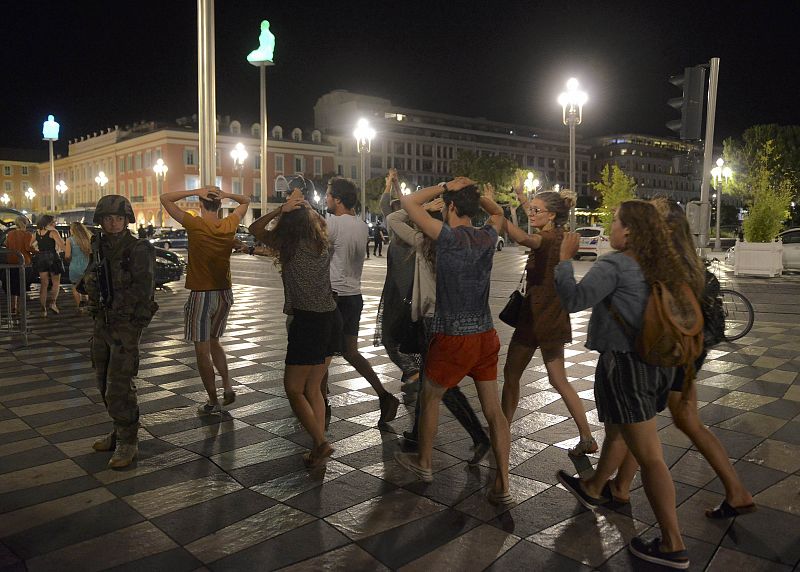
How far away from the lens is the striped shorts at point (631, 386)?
9.78 ft

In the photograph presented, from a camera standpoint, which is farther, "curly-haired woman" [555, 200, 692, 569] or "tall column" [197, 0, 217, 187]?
"tall column" [197, 0, 217, 187]

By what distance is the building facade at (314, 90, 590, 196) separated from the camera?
84.9 m

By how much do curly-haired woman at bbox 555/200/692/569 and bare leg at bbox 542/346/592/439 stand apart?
3.92 feet

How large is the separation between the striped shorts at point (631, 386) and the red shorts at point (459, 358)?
72 cm

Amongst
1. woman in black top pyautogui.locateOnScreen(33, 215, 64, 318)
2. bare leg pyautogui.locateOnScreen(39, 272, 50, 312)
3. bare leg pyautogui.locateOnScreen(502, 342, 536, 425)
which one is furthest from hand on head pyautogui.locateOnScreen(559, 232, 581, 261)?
bare leg pyautogui.locateOnScreen(39, 272, 50, 312)

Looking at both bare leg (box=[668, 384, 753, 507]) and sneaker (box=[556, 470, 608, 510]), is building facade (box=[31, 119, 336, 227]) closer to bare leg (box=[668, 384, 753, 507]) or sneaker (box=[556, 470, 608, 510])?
sneaker (box=[556, 470, 608, 510])

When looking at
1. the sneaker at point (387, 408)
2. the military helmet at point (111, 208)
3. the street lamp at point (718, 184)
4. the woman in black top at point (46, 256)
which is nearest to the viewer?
the military helmet at point (111, 208)

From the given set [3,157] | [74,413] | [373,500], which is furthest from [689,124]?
[3,157]

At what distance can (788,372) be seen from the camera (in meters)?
6.68

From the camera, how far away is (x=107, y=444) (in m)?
4.46

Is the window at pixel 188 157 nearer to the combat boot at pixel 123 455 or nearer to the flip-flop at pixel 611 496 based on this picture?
the combat boot at pixel 123 455

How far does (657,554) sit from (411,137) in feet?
294

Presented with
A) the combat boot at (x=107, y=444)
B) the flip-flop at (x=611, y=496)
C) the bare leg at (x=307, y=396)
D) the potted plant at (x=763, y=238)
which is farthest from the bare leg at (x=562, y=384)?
the potted plant at (x=763, y=238)

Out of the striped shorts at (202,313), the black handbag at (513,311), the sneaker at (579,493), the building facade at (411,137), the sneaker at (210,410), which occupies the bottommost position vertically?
the sneaker at (210,410)
